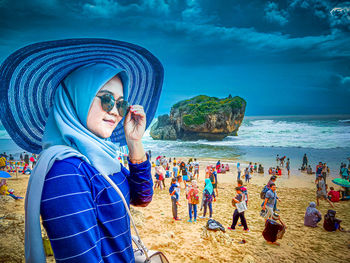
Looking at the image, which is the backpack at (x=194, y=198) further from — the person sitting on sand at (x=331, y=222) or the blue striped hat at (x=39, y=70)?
the blue striped hat at (x=39, y=70)

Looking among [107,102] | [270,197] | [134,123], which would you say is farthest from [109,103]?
[270,197]

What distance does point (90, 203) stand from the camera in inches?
33.8

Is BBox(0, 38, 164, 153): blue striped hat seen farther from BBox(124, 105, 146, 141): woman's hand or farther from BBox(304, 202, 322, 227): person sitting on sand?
BBox(304, 202, 322, 227): person sitting on sand

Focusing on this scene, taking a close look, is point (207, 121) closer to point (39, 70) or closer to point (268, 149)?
point (268, 149)

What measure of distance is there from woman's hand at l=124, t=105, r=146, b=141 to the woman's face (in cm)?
10

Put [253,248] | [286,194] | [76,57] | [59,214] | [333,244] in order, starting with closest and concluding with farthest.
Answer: [59,214], [76,57], [253,248], [333,244], [286,194]

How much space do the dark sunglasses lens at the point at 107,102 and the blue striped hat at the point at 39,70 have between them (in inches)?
9.8

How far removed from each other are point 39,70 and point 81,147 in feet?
2.00

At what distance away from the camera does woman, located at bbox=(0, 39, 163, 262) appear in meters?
0.77

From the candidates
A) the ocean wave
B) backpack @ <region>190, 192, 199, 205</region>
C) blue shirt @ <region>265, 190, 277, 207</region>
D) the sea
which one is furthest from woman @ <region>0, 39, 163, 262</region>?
the ocean wave

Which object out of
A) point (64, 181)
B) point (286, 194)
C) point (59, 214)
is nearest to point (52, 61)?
point (64, 181)

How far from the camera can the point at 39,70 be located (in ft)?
3.91

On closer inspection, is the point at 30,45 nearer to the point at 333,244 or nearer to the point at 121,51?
the point at 121,51

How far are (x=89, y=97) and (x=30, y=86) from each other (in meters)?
0.46
